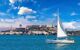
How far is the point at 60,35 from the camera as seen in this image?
91.3m

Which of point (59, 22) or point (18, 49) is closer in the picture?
point (18, 49)

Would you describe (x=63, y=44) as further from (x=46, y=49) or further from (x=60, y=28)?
(x=46, y=49)

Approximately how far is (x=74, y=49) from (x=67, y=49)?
256 centimetres

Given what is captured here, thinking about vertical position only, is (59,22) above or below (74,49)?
above

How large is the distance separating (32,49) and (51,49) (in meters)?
4.42

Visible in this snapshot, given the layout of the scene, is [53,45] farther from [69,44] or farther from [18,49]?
[18,49]

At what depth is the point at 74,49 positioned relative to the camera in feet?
272

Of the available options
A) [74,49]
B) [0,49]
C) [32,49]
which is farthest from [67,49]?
[0,49]

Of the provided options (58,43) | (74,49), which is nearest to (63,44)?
(58,43)

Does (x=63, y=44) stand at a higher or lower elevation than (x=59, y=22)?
lower

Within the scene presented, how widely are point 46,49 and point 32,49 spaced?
3269 millimetres

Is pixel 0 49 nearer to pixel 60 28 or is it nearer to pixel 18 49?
pixel 18 49

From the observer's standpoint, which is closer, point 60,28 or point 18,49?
point 18,49

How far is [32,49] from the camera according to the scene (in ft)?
266
